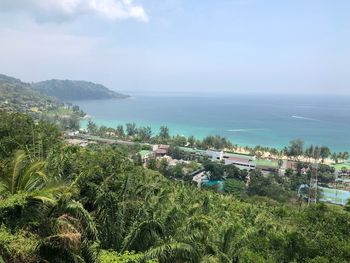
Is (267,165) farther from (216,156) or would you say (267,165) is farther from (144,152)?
(144,152)

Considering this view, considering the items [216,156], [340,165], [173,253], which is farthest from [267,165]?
[173,253]

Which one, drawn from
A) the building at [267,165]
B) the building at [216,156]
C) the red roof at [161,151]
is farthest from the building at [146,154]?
the building at [267,165]

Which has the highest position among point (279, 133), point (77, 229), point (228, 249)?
point (77, 229)

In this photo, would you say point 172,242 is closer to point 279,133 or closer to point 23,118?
point 23,118

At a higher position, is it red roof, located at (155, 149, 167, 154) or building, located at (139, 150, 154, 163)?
building, located at (139, 150, 154, 163)

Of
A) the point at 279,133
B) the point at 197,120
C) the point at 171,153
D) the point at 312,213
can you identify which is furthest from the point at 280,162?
the point at 197,120

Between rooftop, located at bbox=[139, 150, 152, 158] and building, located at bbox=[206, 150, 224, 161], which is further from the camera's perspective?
building, located at bbox=[206, 150, 224, 161]

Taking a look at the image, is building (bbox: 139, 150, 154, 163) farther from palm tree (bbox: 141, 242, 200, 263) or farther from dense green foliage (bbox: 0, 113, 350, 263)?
palm tree (bbox: 141, 242, 200, 263)

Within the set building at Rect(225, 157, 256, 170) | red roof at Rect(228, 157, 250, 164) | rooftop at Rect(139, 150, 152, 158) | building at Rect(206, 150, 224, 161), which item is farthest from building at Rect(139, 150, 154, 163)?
red roof at Rect(228, 157, 250, 164)

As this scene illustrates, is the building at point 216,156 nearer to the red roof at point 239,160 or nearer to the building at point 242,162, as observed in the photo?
the red roof at point 239,160

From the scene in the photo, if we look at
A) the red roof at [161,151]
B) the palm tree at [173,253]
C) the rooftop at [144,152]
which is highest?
the palm tree at [173,253]

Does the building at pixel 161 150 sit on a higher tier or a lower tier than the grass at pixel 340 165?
higher
